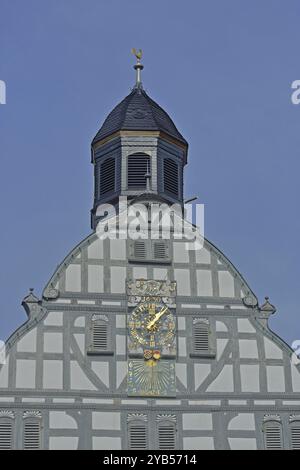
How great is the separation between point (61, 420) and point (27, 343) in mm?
2259

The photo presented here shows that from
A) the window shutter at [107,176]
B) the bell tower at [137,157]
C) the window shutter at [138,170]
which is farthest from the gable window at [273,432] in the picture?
the window shutter at [107,176]

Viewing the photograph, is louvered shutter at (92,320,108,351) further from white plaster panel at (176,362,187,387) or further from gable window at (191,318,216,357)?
gable window at (191,318,216,357)

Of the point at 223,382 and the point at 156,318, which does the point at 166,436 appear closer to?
the point at 223,382

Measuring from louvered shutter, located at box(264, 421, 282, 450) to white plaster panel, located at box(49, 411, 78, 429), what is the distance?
4957 mm

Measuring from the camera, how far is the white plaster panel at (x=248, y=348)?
4678 centimetres

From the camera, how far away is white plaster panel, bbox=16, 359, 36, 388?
1788 inches

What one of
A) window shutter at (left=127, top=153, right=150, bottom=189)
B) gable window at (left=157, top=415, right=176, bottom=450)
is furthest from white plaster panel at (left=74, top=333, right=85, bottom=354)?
window shutter at (left=127, top=153, right=150, bottom=189)

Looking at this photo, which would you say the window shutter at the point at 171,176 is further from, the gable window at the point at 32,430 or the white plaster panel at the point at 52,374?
the gable window at the point at 32,430

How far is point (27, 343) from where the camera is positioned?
46000mm

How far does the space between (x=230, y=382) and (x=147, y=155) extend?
8092 mm

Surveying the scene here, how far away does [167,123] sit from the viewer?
172 feet

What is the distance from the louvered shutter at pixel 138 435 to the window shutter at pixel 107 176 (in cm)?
842
